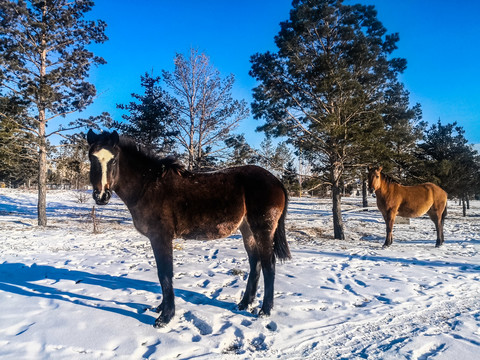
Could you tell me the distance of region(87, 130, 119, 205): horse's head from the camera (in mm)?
2982

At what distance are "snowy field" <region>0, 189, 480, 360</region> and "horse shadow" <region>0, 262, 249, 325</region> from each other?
0.02 m

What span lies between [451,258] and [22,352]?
28.7 ft

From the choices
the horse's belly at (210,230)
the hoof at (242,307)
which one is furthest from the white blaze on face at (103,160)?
the hoof at (242,307)

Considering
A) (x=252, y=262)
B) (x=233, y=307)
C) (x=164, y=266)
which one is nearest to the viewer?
(x=164, y=266)

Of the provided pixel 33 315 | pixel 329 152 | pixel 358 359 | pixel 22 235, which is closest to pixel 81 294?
pixel 33 315

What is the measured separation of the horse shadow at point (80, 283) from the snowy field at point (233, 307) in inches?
0.7

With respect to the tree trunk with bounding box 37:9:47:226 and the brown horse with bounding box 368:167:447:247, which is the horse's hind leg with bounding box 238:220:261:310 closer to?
the brown horse with bounding box 368:167:447:247

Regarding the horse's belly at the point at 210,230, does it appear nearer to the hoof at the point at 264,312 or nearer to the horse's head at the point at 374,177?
the hoof at the point at 264,312

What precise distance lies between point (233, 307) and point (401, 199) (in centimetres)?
781

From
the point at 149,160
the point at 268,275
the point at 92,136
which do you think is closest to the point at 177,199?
the point at 149,160

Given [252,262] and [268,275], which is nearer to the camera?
[268,275]

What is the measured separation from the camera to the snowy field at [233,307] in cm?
262

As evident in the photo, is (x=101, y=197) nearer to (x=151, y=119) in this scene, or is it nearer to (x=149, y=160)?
(x=149, y=160)

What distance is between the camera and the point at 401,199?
8875mm
